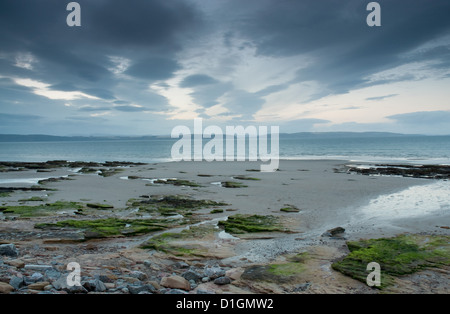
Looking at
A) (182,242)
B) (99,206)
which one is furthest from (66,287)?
(99,206)

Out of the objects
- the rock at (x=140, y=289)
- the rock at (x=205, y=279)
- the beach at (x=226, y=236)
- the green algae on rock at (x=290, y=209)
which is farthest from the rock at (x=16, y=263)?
the green algae on rock at (x=290, y=209)

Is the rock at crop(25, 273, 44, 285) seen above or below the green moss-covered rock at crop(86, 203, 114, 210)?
above

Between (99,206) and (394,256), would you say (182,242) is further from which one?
(99,206)

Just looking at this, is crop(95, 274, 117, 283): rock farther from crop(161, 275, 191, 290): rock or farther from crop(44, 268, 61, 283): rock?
crop(161, 275, 191, 290): rock

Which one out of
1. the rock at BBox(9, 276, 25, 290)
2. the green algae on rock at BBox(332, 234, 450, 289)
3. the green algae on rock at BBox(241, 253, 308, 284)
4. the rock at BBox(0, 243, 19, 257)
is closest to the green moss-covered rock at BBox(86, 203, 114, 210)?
the rock at BBox(0, 243, 19, 257)

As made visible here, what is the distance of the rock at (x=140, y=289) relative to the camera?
5.51 m

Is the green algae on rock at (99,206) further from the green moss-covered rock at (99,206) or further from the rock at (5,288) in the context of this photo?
the rock at (5,288)

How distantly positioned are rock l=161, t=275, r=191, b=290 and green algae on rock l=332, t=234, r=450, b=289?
11.8ft

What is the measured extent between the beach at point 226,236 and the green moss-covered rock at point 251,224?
0.20 metres

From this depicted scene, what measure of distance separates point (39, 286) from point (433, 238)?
1091 cm

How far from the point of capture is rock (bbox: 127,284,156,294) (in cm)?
551
